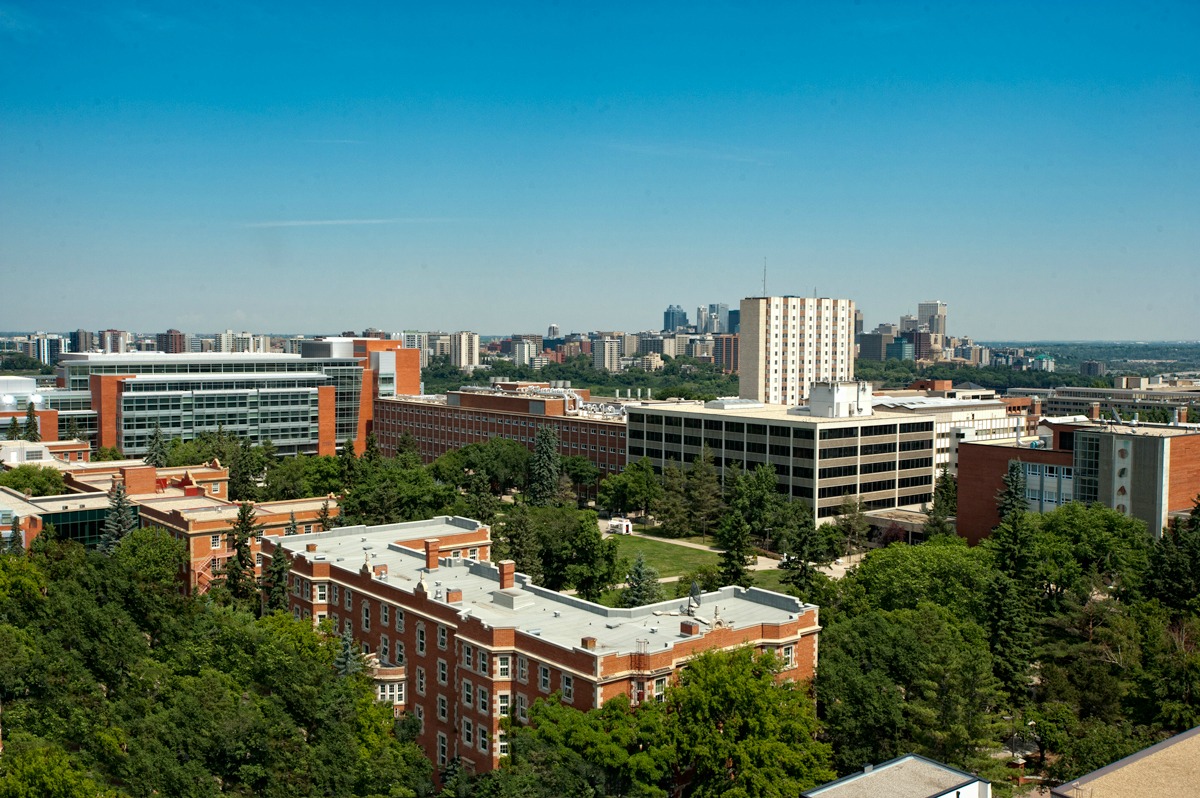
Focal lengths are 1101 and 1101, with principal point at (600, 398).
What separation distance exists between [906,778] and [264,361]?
94641 mm

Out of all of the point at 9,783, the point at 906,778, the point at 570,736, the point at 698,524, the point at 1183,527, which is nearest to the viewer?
the point at 906,778

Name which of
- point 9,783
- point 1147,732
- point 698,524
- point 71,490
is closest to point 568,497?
point 698,524

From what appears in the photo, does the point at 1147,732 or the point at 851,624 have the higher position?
the point at 851,624

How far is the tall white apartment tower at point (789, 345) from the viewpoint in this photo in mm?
130625

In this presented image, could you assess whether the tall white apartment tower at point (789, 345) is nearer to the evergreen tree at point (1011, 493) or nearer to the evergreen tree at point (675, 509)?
the evergreen tree at point (675, 509)

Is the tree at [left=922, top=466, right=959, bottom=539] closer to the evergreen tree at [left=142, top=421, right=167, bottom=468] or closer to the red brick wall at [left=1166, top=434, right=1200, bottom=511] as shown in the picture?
the red brick wall at [left=1166, top=434, right=1200, bottom=511]

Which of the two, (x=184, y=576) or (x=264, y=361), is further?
(x=264, y=361)

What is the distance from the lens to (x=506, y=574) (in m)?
38.7

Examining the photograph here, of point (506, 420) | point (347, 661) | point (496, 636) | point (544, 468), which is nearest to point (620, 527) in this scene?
point (544, 468)

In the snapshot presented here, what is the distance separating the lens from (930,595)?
42.2 metres

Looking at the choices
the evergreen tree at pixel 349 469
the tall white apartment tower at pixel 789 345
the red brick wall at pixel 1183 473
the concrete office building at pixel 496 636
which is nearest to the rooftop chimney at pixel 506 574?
the concrete office building at pixel 496 636

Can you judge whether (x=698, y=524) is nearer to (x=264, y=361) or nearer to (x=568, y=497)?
(x=568, y=497)

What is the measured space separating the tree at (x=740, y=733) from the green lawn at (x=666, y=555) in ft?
108

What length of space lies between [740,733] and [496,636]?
313 inches
